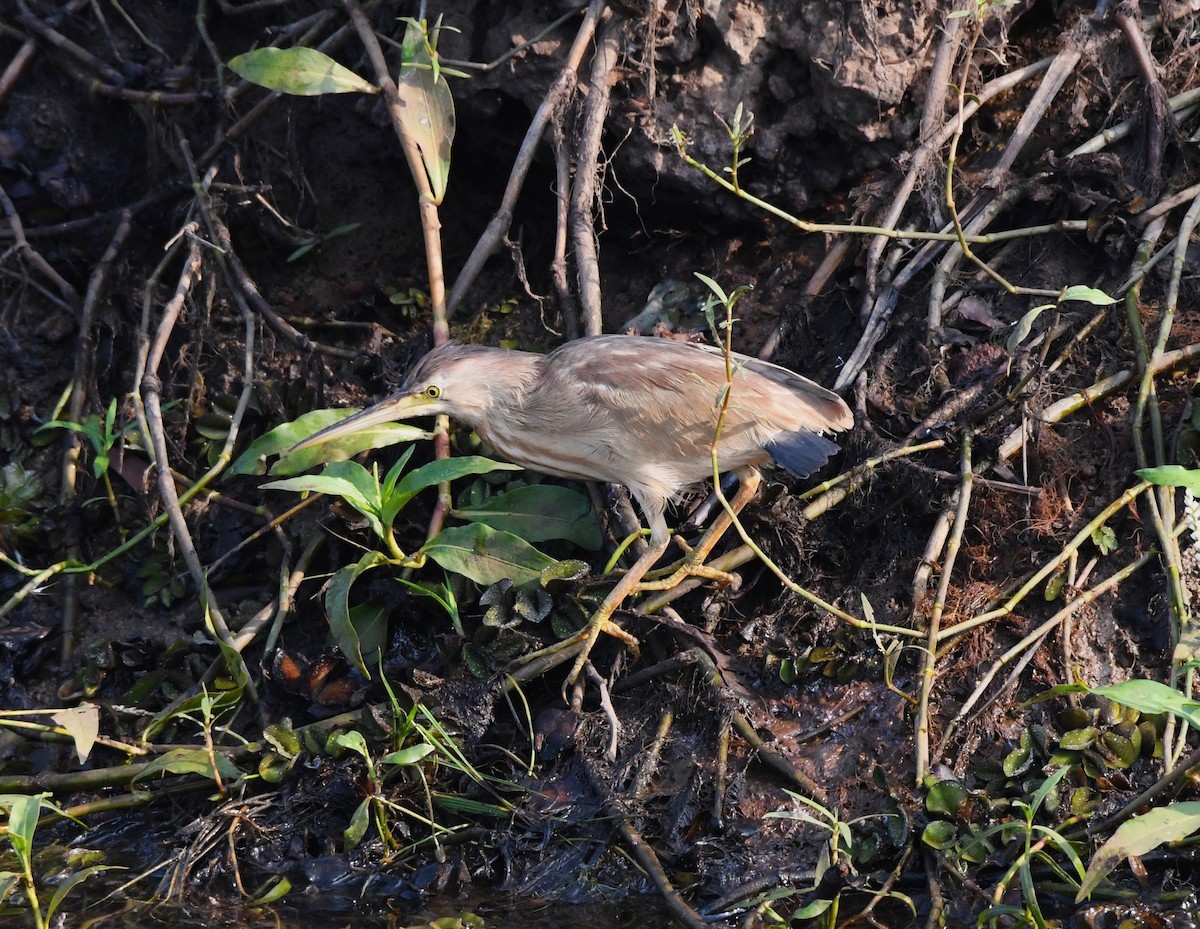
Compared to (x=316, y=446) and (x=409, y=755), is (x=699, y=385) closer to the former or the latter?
(x=316, y=446)

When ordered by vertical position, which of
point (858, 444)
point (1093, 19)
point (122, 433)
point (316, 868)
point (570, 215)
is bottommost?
point (316, 868)

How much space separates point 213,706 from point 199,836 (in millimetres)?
413

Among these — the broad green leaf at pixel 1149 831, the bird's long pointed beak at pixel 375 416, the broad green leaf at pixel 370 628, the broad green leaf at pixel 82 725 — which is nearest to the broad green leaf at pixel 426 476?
the bird's long pointed beak at pixel 375 416

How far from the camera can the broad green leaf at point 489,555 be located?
297 cm

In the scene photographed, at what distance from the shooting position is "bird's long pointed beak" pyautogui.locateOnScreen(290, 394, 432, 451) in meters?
3.01

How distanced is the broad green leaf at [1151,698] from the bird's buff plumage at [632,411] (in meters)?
1.09

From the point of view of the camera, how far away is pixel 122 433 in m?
3.64

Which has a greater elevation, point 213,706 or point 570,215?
point 570,215

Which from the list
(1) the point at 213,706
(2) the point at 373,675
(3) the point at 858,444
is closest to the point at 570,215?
(3) the point at 858,444

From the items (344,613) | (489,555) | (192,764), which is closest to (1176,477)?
(489,555)

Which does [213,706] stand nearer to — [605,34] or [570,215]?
[570,215]

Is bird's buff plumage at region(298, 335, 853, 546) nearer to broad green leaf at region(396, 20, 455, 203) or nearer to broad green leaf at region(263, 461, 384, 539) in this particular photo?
broad green leaf at region(263, 461, 384, 539)

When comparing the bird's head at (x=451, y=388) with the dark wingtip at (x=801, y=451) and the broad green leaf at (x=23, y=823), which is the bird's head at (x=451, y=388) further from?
the broad green leaf at (x=23, y=823)

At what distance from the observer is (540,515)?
321 centimetres
